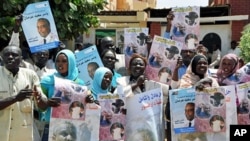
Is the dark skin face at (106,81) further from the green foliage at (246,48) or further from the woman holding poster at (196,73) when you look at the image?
the green foliage at (246,48)

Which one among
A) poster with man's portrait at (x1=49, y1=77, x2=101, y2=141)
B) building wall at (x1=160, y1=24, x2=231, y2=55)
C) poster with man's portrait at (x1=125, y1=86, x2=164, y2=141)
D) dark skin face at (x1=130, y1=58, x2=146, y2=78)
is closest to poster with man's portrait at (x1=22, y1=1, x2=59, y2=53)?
dark skin face at (x1=130, y1=58, x2=146, y2=78)

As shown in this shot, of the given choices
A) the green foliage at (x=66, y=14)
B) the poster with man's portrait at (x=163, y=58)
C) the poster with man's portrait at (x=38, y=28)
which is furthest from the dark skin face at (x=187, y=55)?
the green foliage at (x=66, y=14)

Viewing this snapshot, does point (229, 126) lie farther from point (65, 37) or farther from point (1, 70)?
point (65, 37)

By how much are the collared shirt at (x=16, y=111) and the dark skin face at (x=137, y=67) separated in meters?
1.15

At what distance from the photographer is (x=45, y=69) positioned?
21.2 feet

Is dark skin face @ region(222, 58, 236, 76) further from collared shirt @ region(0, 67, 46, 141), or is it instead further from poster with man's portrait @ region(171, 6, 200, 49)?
collared shirt @ region(0, 67, 46, 141)

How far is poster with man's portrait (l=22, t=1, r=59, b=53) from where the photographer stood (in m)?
6.52

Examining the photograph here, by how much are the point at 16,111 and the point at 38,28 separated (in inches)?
64.3

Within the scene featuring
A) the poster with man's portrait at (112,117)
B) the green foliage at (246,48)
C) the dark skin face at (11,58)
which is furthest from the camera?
the green foliage at (246,48)

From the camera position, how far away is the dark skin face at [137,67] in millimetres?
5922

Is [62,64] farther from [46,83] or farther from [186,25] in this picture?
[186,25]

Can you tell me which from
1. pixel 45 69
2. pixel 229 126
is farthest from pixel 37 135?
pixel 229 126

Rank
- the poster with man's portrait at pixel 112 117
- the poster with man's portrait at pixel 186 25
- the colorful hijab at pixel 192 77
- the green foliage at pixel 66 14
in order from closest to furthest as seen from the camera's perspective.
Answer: the poster with man's portrait at pixel 112 117
the colorful hijab at pixel 192 77
the poster with man's portrait at pixel 186 25
the green foliage at pixel 66 14

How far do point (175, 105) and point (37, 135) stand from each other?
138 centimetres
